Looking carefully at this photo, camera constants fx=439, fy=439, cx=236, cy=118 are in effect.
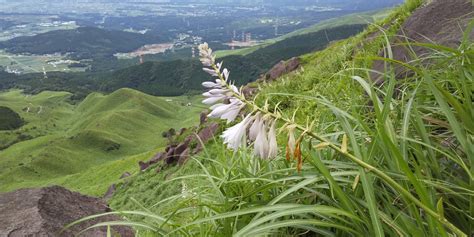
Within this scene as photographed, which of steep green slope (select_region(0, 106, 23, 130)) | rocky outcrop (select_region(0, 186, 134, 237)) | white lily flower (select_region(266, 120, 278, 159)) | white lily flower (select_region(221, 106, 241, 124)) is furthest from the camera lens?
steep green slope (select_region(0, 106, 23, 130))

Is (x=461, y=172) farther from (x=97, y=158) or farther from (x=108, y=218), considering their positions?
(x=97, y=158)

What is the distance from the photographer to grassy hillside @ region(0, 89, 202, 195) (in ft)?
312

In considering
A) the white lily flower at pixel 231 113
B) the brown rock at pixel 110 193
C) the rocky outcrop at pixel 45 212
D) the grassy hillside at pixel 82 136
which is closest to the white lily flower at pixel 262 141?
the white lily flower at pixel 231 113

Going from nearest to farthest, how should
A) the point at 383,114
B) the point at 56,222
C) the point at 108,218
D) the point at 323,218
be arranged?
the point at 383,114, the point at 323,218, the point at 56,222, the point at 108,218

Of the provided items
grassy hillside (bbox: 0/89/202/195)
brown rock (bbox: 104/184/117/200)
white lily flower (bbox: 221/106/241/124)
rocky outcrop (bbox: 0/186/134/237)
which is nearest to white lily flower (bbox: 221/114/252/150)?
white lily flower (bbox: 221/106/241/124)

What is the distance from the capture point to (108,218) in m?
8.06

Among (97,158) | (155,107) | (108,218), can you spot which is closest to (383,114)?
(108,218)

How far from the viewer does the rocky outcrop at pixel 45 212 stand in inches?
Answer: 259

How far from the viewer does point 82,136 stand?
124312 millimetres

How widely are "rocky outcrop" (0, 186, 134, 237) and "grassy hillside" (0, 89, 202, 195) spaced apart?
129 ft

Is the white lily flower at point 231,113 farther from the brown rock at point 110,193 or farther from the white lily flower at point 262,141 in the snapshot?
the brown rock at point 110,193

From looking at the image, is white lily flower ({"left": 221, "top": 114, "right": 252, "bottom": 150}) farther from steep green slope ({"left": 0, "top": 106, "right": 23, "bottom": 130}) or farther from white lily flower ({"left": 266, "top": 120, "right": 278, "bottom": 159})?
steep green slope ({"left": 0, "top": 106, "right": 23, "bottom": 130})

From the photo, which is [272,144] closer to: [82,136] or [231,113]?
[231,113]

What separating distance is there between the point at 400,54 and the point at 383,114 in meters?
6.59
